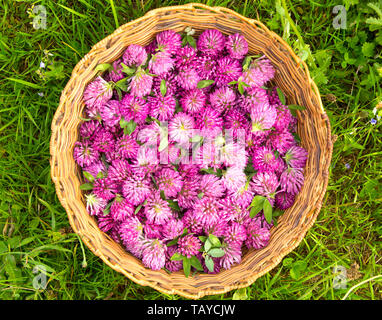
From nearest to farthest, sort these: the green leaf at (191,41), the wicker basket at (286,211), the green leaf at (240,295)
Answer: the wicker basket at (286,211), the green leaf at (191,41), the green leaf at (240,295)

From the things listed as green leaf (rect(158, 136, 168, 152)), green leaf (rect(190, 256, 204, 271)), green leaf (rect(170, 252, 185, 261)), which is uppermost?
green leaf (rect(158, 136, 168, 152))

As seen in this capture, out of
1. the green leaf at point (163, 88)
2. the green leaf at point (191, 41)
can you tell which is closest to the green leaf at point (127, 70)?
the green leaf at point (163, 88)

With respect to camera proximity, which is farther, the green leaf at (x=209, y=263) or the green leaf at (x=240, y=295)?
the green leaf at (x=240, y=295)

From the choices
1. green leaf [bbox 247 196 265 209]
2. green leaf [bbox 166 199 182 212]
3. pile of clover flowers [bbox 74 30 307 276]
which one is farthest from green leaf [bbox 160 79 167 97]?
green leaf [bbox 247 196 265 209]

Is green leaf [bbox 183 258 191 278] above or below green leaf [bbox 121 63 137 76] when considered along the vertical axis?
below

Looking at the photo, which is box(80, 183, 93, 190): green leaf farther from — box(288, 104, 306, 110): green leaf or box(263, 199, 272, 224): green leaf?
box(288, 104, 306, 110): green leaf

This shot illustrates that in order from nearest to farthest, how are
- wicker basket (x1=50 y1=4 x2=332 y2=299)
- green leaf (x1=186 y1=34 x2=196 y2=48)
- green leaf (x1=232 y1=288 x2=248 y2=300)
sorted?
wicker basket (x1=50 y1=4 x2=332 y2=299) < green leaf (x1=186 y1=34 x2=196 y2=48) < green leaf (x1=232 y1=288 x2=248 y2=300)

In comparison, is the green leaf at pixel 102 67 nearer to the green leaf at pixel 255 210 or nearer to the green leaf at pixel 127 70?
the green leaf at pixel 127 70

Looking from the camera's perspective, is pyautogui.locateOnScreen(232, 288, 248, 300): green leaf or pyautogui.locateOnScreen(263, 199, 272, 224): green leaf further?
pyautogui.locateOnScreen(232, 288, 248, 300): green leaf
